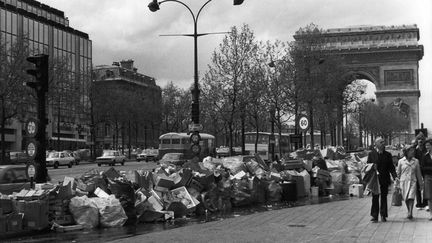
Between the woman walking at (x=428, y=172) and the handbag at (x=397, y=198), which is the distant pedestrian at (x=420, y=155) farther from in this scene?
the handbag at (x=397, y=198)

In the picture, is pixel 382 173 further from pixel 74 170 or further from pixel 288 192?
pixel 74 170

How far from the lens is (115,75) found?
396ft

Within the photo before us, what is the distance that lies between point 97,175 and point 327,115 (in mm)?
36212

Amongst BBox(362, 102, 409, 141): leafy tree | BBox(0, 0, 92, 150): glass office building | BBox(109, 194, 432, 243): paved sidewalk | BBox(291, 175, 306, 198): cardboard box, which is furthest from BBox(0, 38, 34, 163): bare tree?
BBox(362, 102, 409, 141): leafy tree

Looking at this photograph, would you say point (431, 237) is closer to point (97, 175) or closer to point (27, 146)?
point (97, 175)

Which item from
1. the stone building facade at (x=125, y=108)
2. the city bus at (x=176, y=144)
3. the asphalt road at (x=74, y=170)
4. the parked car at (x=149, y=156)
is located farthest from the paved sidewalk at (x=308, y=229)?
the stone building facade at (x=125, y=108)

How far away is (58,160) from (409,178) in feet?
147

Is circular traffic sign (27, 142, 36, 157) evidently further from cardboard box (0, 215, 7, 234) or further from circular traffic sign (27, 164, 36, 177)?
cardboard box (0, 215, 7, 234)

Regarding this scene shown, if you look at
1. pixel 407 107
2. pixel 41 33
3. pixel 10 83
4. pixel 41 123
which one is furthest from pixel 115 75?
pixel 41 123

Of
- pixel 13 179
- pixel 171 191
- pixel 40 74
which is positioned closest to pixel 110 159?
pixel 13 179

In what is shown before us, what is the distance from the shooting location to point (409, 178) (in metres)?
12.8

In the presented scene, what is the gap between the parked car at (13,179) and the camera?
16.8 m

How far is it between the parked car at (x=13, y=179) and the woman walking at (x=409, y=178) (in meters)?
10.7

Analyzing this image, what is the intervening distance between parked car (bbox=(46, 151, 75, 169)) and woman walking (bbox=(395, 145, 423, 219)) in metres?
44.0
